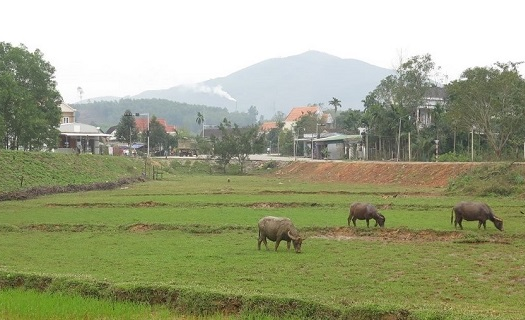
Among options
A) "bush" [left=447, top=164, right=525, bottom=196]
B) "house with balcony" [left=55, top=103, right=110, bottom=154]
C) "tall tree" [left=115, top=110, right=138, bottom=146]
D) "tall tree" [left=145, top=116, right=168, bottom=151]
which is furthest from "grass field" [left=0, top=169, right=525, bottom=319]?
"tall tree" [left=145, top=116, right=168, bottom=151]

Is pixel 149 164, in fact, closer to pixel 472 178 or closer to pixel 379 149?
pixel 379 149

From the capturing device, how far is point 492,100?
212 ft

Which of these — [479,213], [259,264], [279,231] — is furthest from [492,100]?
[259,264]

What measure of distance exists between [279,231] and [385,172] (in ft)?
161

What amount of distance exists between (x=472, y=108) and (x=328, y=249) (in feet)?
157

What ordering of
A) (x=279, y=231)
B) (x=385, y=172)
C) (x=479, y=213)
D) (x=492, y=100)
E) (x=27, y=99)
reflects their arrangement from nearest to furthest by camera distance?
1. (x=279, y=231)
2. (x=479, y=213)
3. (x=492, y=100)
4. (x=27, y=99)
5. (x=385, y=172)

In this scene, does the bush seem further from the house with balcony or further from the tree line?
the house with balcony

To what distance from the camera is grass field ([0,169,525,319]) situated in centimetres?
1448

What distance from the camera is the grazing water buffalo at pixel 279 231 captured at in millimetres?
22281

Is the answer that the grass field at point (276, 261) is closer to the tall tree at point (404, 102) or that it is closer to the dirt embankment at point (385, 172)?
the dirt embankment at point (385, 172)

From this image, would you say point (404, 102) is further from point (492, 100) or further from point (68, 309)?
point (68, 309)

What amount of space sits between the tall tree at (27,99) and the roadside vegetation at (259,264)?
105 ft

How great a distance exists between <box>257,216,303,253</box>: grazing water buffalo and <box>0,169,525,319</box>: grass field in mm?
458

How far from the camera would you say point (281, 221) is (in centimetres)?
2261
